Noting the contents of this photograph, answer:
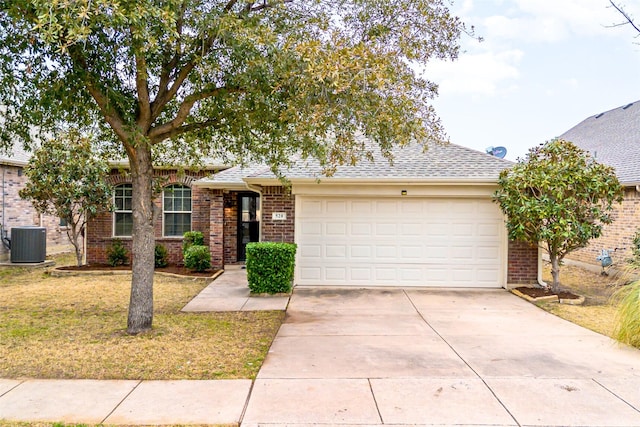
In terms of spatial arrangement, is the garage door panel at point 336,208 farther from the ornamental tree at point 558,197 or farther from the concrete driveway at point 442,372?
the ornamental tree at point 558,197

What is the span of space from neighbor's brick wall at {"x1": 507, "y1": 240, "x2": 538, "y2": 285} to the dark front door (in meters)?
7.11

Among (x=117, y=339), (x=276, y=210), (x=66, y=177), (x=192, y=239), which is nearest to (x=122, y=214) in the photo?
(x=66, y=177)

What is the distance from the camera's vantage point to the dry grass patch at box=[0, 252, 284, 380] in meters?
4.95

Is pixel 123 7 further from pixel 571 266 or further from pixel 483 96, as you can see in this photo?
pixel 483 96

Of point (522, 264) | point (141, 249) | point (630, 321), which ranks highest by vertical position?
point (141, 249)

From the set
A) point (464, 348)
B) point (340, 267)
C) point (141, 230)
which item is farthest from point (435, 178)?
point (141, 230)

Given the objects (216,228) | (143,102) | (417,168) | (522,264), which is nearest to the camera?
(143,102)

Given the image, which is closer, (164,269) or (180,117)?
(180,117)

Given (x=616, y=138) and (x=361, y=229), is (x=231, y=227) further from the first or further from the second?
(x=616, y=138)

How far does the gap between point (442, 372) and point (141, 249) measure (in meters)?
4.44

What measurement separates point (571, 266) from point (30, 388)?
15.0 meters

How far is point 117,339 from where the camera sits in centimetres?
607

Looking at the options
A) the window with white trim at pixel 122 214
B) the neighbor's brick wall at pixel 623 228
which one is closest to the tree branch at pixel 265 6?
the window with white trim at pixel 122 214

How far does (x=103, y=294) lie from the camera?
31.2 feet
